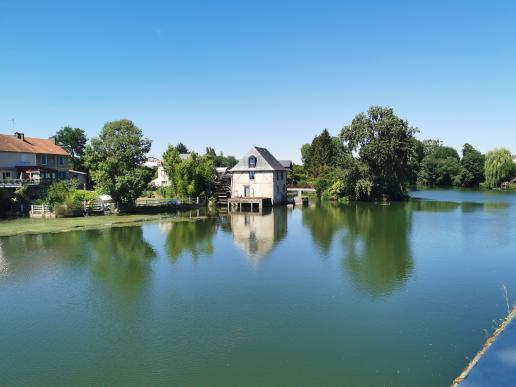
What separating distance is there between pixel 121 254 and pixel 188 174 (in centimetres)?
2616

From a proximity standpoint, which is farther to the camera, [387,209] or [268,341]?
[387,209]

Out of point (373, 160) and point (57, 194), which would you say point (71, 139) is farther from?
point (373, 160)

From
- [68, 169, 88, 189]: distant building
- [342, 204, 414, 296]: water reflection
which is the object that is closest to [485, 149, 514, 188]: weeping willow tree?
[342, 204, 414, 296]: water reflection

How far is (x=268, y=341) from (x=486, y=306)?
8.97 metres

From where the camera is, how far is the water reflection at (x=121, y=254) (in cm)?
2075

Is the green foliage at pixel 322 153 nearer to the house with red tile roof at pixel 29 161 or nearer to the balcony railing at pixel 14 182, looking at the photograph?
the house with red tile roof at pixel 29 161

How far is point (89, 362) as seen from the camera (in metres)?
11.8

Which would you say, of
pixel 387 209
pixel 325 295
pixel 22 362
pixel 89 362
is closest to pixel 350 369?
pixel 325 295

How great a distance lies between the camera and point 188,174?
50969mm

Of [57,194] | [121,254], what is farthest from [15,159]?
[121,254]

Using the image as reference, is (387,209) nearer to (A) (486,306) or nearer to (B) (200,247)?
(B) (200,247)

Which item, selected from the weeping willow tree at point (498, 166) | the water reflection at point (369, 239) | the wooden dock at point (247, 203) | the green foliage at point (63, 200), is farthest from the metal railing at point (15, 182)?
the weeping willow tree at point (498, 166)

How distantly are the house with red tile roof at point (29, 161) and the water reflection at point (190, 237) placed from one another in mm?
17169

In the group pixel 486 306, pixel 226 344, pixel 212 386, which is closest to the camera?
pixel 212 386
